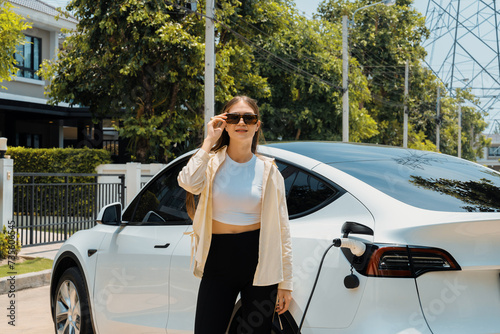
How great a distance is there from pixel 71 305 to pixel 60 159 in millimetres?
14420

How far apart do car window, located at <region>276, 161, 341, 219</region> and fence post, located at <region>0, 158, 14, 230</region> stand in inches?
338

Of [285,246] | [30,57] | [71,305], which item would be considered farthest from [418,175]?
[30,57]

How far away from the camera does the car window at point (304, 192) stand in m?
3.12

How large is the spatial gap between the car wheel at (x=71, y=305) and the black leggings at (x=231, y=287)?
1863mm

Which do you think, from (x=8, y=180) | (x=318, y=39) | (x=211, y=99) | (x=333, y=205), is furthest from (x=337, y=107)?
(x=333, y=205)

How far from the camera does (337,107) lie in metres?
29.3

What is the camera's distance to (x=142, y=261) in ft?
12.8

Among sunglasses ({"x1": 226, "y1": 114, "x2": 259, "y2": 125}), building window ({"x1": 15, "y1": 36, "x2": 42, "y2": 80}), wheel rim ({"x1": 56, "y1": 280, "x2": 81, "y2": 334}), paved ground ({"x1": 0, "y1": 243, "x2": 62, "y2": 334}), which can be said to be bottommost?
paved ground ({"x1": 0, "y1": 243, "x2": 62, "y2": 334})

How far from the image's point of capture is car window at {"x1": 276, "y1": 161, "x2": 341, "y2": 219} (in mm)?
3123

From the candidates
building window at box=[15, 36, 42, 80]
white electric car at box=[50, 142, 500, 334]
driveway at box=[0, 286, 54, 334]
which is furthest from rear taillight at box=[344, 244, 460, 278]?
building window at box=[15, 36, 42, 80]

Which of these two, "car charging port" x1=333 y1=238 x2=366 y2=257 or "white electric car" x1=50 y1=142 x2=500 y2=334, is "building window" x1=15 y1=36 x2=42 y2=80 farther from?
"car charging port" x1=333 y1=238 x2=366 y2=257

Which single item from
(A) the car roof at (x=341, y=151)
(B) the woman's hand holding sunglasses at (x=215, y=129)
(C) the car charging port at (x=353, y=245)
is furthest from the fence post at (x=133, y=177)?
(C) the car charging port at (x=353, y=245)

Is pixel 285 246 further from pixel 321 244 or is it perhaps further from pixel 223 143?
pixel 223 143

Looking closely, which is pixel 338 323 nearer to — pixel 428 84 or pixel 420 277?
pixel 420 277
